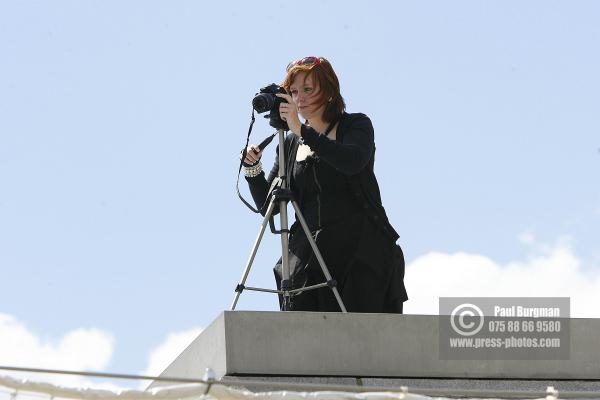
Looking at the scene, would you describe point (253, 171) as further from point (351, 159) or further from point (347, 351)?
point (347, 351)

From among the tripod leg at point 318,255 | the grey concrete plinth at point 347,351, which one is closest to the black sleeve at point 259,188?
the tripod leg at point 318,255

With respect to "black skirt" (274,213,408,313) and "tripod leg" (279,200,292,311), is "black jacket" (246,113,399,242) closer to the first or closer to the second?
"black skirt" (274,213,408,313)

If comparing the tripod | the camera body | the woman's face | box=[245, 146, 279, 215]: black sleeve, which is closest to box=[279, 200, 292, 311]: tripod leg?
the tripod

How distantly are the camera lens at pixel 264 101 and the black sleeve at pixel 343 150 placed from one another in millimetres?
357

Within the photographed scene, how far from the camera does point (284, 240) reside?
788 centimetres

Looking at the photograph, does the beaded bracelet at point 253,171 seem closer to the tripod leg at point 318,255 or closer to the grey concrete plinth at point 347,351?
the tripod leg at point 318,255

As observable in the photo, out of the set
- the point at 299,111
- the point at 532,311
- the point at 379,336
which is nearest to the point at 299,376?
the point at 379,336

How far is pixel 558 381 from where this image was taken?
7.05 meters

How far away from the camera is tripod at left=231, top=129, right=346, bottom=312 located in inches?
302

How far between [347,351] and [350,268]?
1145 mm

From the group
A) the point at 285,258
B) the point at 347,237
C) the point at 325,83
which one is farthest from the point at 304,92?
the point at 285,258

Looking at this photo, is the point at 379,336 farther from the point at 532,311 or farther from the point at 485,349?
the point at 532,311

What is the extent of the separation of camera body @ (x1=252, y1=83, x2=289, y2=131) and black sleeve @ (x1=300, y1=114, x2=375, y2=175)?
1.17ft

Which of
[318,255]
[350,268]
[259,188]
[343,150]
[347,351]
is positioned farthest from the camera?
[259,188]
